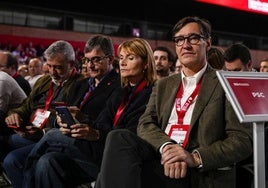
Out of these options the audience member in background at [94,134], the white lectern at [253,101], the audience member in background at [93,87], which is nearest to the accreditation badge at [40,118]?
the audience member in background at [93,87]

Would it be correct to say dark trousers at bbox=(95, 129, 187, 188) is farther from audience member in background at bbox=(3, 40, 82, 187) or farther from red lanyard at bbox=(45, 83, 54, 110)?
red lanyard at bbox=(45, 83, 54, 110)

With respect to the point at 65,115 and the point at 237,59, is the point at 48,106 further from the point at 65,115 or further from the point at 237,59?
the point at 237,59

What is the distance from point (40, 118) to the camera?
8.79ft

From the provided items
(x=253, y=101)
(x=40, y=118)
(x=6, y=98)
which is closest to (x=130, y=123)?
(x=253, y=101)

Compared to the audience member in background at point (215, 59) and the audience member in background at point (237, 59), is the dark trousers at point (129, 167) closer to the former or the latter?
the audience member in background at point (215, 59)

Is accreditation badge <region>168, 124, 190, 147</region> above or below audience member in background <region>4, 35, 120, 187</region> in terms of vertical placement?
below

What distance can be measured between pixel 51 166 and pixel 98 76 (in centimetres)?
67

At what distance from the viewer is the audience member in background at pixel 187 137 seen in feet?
4.90

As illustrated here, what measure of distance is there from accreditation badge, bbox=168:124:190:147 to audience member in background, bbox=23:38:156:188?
0.31 metres

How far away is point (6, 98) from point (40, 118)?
45cm

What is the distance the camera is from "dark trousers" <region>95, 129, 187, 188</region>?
148cm

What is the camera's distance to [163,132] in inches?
68.1

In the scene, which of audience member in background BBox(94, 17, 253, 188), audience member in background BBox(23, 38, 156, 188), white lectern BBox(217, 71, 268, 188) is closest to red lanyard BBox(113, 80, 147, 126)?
audience member in background BBox(23, 38, 156, 188)

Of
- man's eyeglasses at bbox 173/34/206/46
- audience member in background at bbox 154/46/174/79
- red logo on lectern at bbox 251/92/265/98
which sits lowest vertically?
red logo on lectern at bbox 251/92/265/98
